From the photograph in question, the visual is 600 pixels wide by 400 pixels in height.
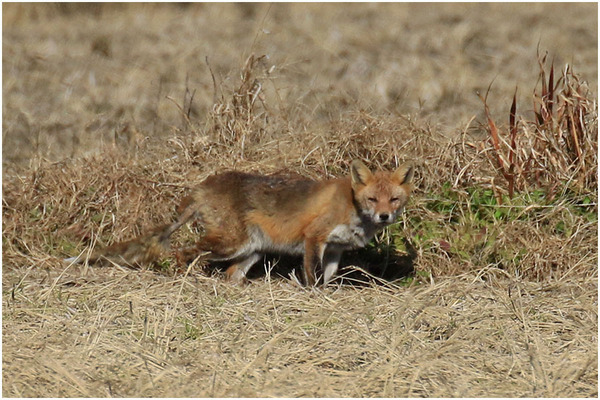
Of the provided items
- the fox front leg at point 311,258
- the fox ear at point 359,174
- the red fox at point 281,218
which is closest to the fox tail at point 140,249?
the red fox at point 281,218

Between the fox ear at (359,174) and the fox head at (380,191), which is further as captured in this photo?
the fox ear at (359,174)

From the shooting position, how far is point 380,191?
620cm

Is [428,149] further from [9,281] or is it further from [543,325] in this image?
→ [9,281]

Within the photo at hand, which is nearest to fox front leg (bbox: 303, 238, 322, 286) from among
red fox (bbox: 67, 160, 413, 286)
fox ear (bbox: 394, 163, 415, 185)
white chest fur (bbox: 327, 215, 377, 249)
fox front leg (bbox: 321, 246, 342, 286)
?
red fox (bbox: 67, 160, 413, 286)

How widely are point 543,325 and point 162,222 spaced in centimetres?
368

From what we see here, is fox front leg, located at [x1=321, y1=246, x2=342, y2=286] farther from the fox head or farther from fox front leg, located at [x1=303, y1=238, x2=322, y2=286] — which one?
the fox head

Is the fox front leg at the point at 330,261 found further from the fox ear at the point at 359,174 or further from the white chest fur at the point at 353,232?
the fox ear at the point at 359,174

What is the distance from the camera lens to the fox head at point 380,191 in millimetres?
6129

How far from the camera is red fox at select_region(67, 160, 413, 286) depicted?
635cm

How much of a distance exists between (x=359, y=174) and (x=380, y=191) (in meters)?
0.23

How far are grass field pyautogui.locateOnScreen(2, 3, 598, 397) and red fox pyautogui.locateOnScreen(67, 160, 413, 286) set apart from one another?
24cm

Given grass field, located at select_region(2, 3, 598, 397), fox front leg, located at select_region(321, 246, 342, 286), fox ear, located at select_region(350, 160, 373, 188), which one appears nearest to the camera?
grass field, located at select_region(2, 3, 598, 397)

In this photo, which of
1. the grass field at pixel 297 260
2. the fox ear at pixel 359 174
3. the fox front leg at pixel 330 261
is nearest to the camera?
the grass field at pixel 297 260

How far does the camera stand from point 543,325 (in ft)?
18.0
